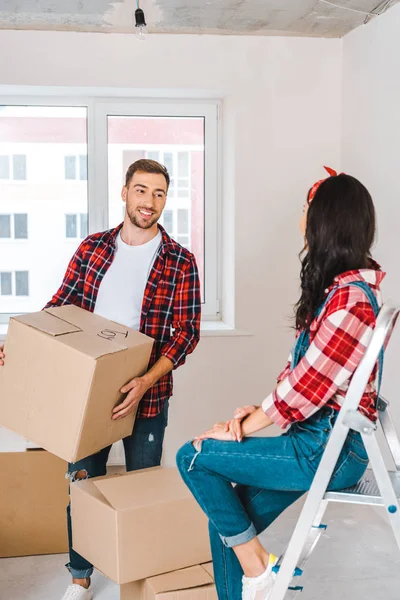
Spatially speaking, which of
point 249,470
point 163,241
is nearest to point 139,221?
point 163,241

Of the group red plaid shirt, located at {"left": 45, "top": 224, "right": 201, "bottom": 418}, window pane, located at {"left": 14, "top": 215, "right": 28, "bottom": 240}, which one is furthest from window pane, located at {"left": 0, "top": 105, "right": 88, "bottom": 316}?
red plaid shirt, located at {"left": 45, "top": 224, "right": 201, "bottom": 418}

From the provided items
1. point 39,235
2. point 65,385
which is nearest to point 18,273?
point 39,235

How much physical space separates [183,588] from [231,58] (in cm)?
243

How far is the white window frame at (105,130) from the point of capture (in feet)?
11.7

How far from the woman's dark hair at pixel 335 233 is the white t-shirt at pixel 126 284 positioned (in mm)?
782

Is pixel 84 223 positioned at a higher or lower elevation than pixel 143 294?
higher

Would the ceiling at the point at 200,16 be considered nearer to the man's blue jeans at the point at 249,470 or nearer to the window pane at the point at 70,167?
the window pane at the point at 70,167

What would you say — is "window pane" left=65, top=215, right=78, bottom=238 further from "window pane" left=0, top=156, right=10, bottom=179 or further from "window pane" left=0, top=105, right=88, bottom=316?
"window pane" left=0, top=156, right=10, bottom=179

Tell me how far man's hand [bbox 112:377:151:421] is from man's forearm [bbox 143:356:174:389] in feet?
0.10

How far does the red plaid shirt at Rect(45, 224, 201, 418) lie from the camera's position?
2182mm

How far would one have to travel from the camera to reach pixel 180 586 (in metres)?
1.86

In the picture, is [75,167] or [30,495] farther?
[75,167]

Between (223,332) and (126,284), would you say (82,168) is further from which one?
(126,284)

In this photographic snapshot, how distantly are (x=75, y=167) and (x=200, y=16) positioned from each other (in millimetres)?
1006
